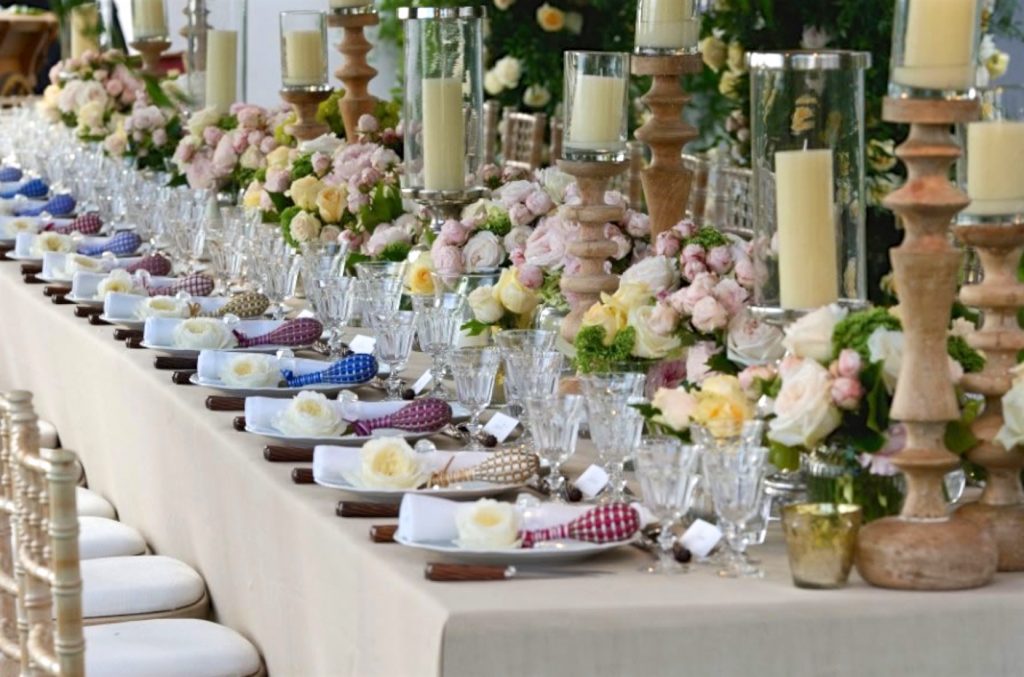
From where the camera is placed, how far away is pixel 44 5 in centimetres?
1423

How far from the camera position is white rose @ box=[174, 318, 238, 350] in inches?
142

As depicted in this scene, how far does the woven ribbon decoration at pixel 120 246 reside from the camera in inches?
197

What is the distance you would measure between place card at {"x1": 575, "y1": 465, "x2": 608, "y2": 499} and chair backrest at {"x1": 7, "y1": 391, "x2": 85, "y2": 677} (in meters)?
0.63

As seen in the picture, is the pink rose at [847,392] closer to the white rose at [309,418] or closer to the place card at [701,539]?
the place card at [701,539]

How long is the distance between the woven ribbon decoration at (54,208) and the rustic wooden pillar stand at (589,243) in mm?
3078

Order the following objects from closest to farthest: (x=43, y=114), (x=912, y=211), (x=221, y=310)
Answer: (x=912, y=211), (x=221, y=310), (x=43, y=114)

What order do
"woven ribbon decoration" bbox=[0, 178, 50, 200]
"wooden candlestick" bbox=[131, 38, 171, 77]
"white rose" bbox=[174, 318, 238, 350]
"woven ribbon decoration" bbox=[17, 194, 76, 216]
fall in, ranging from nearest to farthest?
"white rose" bbox=[174, 318, 238, 350]
"woven ribbon decoration" bbox=[17, 194, 76, 216]
"woven ribbon decoration" bbox=[0, 178, 50, 200]
"wooden candlestick" bbox=[131, 38, 171, 77]

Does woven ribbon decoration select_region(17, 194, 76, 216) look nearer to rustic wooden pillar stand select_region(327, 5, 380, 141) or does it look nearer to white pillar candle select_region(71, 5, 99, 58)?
rustic wooden pillar stand select_region(327, 5, 380, 141)

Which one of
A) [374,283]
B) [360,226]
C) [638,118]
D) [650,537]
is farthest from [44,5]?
[650,537]

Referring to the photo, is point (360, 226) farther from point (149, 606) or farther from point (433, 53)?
point (149, 606)

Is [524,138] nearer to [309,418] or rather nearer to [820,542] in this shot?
[309,418]

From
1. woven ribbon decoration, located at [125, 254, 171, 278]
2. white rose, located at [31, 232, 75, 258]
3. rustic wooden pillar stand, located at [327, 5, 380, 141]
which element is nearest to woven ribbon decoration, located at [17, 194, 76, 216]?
white rose, located at [31, 232, 75, 258]

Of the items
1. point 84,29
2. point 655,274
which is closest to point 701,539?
point 655,274

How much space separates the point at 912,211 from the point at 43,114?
18.0 ft
